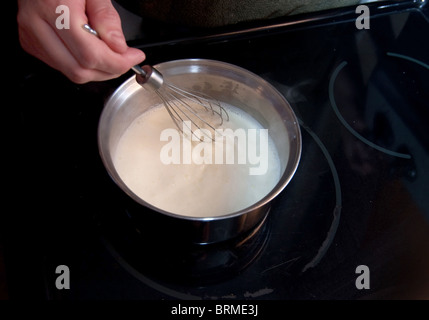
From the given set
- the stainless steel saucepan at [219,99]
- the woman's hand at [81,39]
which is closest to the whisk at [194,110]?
the stainless steel saucepan at [219,99]

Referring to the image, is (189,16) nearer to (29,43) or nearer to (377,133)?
(29,43)

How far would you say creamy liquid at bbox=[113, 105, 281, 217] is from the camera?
0.60 meters

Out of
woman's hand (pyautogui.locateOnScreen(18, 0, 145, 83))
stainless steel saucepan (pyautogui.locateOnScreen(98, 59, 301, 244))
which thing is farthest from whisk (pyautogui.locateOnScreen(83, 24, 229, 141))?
woman's hand (pyautogui.locateOnScreen(18, 0, 145, 83))

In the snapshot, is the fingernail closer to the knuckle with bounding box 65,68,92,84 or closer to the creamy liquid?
the knuckle with bounding box 65,68,92,84

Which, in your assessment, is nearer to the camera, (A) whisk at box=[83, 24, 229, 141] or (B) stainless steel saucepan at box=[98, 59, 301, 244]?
(B) stainless steel saucepan at box=[98, 59, 301, 244]

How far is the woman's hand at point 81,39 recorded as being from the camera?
21.2 inches

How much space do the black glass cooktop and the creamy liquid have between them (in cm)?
4

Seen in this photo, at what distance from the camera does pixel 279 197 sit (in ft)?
2.10

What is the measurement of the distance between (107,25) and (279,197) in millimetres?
355

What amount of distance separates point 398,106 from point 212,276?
48 centimetres

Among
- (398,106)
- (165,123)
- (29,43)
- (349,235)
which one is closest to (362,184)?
(349,235)

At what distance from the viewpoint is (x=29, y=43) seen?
62 cm

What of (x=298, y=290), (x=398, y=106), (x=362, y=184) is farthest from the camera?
(x=398, y=106)

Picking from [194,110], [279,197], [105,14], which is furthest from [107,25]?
[279,197]
